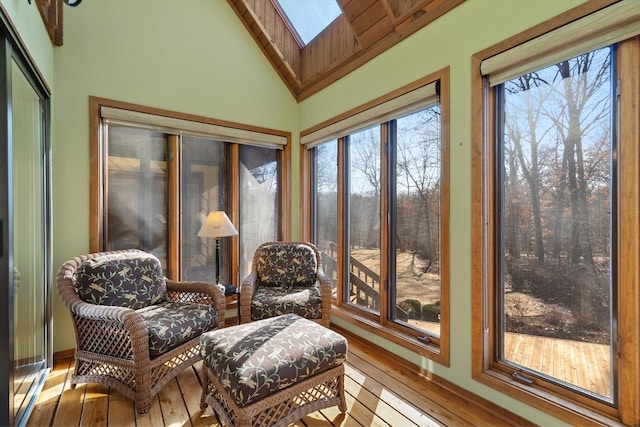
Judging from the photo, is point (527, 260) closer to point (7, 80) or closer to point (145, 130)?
point (7, 80)

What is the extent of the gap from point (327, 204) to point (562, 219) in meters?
2.26

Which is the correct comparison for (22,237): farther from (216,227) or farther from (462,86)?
(462,86)

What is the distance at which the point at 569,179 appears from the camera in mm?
1673

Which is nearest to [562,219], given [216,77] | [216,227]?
[216,227]

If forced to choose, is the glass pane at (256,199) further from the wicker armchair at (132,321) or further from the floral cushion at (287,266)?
the wicker armchair at (132,321)

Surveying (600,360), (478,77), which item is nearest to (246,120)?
(478,77)

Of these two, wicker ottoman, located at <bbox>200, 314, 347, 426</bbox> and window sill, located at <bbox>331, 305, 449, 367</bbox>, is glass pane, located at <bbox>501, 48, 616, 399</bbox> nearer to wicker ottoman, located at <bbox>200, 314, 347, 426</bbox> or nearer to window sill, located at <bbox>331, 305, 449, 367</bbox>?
window sill, located at <bbox>331, 305, 449, 367</bbox>

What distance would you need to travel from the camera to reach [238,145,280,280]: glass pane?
358 cm

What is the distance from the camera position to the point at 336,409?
1900 millimetres

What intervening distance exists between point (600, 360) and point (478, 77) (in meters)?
1.72

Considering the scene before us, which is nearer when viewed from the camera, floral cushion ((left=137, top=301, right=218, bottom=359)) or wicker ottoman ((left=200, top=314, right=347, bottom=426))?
wicker ottoman ((left=200, top=314, right=347, bottom=426))

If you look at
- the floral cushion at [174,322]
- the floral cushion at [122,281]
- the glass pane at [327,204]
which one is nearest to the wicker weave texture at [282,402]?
the floral cushion at [174,322]

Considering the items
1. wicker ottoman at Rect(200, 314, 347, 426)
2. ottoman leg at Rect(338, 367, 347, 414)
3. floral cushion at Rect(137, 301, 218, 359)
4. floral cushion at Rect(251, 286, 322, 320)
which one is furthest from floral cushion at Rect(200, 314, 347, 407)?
floral cushion at Rect(251, 286, 322, 320)

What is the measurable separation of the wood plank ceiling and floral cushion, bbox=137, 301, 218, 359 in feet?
8.41
